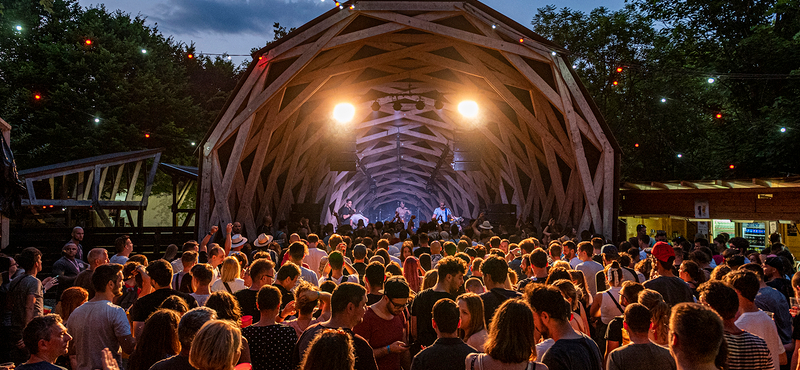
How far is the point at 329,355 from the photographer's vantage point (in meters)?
2.50

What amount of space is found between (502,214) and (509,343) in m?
17.4

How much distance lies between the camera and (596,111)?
1298cm

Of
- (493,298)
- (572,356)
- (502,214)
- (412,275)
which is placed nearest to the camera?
(572,356)

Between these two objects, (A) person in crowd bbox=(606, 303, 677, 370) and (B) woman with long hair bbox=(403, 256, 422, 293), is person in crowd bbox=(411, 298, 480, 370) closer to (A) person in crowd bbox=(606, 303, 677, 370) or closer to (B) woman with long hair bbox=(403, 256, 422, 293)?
(A) person in crowd bbox=(606, 303, 677, 370)

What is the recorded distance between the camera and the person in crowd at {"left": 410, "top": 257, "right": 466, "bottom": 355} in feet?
14.1

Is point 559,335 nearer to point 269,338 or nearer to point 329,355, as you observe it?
point 329,355

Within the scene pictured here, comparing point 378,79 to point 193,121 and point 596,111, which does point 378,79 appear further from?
point 193,121

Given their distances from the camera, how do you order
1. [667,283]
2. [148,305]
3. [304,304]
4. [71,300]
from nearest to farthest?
[304,304] < [148,305] < [71,300] < [667,283]

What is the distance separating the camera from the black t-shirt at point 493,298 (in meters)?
4.36

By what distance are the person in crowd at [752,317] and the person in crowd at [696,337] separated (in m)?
1.43

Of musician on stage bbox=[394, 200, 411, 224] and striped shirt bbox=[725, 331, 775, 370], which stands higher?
musician on stage bbox=[394, 200, 411, 224]

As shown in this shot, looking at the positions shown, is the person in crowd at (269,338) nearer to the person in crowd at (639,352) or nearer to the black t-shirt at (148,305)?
the black t-shirt at (148,305)

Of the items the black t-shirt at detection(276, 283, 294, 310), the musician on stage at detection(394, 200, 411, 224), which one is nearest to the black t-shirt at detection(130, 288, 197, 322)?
the black t-shirt at detection(276, 283, 294, 310)

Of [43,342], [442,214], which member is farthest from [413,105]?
[43,342]
